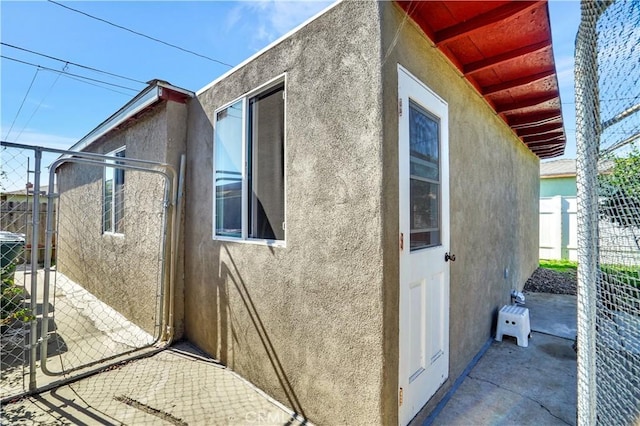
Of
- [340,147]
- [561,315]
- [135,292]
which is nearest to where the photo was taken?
[340,147]

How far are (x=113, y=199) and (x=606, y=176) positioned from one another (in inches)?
250

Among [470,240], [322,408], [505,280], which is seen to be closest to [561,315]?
[505,280]

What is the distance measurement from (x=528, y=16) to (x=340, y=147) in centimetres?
163

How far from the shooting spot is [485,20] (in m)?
2.10

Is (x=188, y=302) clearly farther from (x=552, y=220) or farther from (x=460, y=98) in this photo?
(x=552, y=220)

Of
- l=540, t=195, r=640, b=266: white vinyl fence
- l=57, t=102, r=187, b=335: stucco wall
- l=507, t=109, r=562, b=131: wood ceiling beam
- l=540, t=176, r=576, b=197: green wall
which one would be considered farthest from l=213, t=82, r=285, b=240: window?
l=540, t=176, r=576, b=197: green wall

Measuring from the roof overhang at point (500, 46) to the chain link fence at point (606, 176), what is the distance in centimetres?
65

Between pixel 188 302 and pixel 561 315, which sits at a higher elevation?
pixel 188 302

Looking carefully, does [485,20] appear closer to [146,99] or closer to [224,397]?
[224,397]

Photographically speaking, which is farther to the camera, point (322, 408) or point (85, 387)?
point (85, 387)

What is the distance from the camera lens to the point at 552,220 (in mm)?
10195

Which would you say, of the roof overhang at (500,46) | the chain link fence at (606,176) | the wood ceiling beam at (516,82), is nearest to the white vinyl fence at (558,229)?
the roof overhang at (500,46)

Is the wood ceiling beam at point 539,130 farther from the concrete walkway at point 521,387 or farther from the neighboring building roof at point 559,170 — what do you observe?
the neighboring building roof at point 559,170

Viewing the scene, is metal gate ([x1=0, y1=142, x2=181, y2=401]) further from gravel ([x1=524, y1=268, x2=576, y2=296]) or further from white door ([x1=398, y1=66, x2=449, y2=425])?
gravel ([x1=524, y1=268, x2=576, y2=296])
